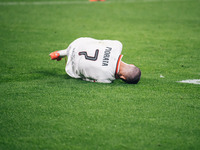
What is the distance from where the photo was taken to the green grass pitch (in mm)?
3168

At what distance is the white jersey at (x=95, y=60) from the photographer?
4.62 meters

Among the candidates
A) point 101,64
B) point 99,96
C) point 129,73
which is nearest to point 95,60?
point 101,64

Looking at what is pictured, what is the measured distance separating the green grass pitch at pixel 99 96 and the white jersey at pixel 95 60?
0.14 m

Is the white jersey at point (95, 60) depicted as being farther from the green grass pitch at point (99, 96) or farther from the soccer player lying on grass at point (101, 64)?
the green grass pitch at point (99, 96)

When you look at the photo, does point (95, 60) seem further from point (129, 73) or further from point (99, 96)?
point (99, 96)

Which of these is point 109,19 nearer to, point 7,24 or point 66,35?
point 66,35

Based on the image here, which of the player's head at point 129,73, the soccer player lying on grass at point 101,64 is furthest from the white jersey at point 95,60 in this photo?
the player's head at point 129,73

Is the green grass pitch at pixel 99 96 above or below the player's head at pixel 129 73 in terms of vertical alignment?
below

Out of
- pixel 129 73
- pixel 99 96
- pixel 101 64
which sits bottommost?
pixel 99 96

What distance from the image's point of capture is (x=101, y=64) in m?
4.62

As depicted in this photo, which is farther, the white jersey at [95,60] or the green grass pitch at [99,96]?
the white jersey at [95,60]

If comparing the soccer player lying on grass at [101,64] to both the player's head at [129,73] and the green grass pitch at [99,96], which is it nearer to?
the player's head at [129,73]

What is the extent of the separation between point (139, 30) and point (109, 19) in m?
1.94

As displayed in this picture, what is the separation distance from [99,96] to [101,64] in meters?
0.60
